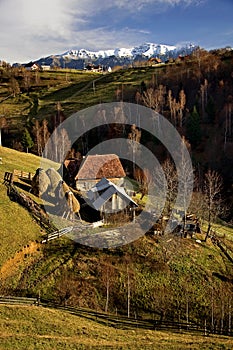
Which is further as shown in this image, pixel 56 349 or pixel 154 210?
pixel 154 210

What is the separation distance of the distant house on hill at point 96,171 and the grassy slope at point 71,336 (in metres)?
29.3

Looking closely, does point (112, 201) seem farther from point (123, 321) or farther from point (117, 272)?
point (123, 321)

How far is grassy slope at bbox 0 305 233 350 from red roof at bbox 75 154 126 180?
3010 cm

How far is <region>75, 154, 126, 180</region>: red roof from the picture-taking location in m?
54.6

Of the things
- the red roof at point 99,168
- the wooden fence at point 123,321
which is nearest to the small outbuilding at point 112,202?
the red roof at point 99,168

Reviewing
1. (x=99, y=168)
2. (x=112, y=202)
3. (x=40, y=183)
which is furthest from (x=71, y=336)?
(x=99, y=168)

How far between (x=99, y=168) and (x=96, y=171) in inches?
35.6

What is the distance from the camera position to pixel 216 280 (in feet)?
109

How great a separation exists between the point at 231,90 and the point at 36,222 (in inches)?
2934

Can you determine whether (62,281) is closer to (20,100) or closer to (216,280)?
(216,280)

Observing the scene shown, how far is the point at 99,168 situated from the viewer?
56125 millimetres

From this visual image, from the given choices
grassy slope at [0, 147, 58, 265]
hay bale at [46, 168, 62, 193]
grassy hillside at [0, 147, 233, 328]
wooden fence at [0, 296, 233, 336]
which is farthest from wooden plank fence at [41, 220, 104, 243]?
wooden fence at [0, 296, 233, 336]

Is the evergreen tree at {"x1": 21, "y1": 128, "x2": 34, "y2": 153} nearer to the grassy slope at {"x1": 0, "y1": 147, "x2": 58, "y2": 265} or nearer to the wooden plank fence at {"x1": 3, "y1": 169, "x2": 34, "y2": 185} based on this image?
the wooden plank fence at {"x1": 3, "y1": 169, "x2": 34, "y2": 185}

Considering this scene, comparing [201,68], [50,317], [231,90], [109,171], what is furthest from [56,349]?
[201,68]
